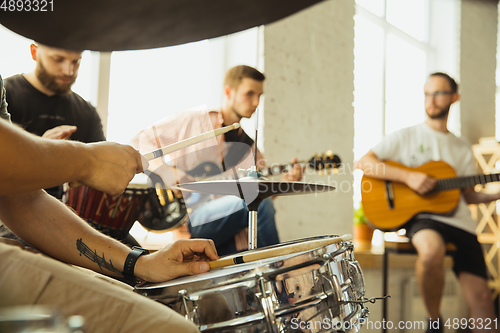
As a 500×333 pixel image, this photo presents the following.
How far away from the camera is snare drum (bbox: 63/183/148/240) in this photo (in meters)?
1.81

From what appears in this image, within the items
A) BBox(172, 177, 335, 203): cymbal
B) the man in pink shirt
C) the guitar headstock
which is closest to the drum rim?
the man in pink shirt

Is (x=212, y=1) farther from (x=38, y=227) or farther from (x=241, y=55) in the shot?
(x=241, y=55)

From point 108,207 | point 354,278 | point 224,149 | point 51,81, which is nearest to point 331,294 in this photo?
point 354,278

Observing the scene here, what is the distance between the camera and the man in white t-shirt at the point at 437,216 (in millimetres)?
2848

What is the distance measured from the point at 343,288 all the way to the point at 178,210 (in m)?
1.30

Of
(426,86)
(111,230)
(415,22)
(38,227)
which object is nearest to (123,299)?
(38,227)

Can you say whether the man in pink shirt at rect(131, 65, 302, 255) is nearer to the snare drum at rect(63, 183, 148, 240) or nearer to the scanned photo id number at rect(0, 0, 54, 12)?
the snare drum at rect(63, 183, 148, 240)

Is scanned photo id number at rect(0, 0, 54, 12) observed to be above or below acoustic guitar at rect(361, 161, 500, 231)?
above

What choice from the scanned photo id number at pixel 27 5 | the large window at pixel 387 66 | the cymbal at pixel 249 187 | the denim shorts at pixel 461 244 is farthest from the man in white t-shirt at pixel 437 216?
the scanned photo id number at pixel 27 5

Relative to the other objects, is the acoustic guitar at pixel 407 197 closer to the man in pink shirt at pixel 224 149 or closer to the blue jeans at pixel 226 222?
the man in pink shirt at pixel 224 149

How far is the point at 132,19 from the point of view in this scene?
1.69 feet

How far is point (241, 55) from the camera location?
11.3 ft

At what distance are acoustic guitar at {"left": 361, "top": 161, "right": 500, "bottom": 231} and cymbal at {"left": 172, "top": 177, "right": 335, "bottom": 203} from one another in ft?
5.18

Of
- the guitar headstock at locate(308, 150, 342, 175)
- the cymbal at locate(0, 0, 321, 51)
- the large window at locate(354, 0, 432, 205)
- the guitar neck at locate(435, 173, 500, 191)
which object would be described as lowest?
the guitar neck at locate(435, 173, 500, 191)
